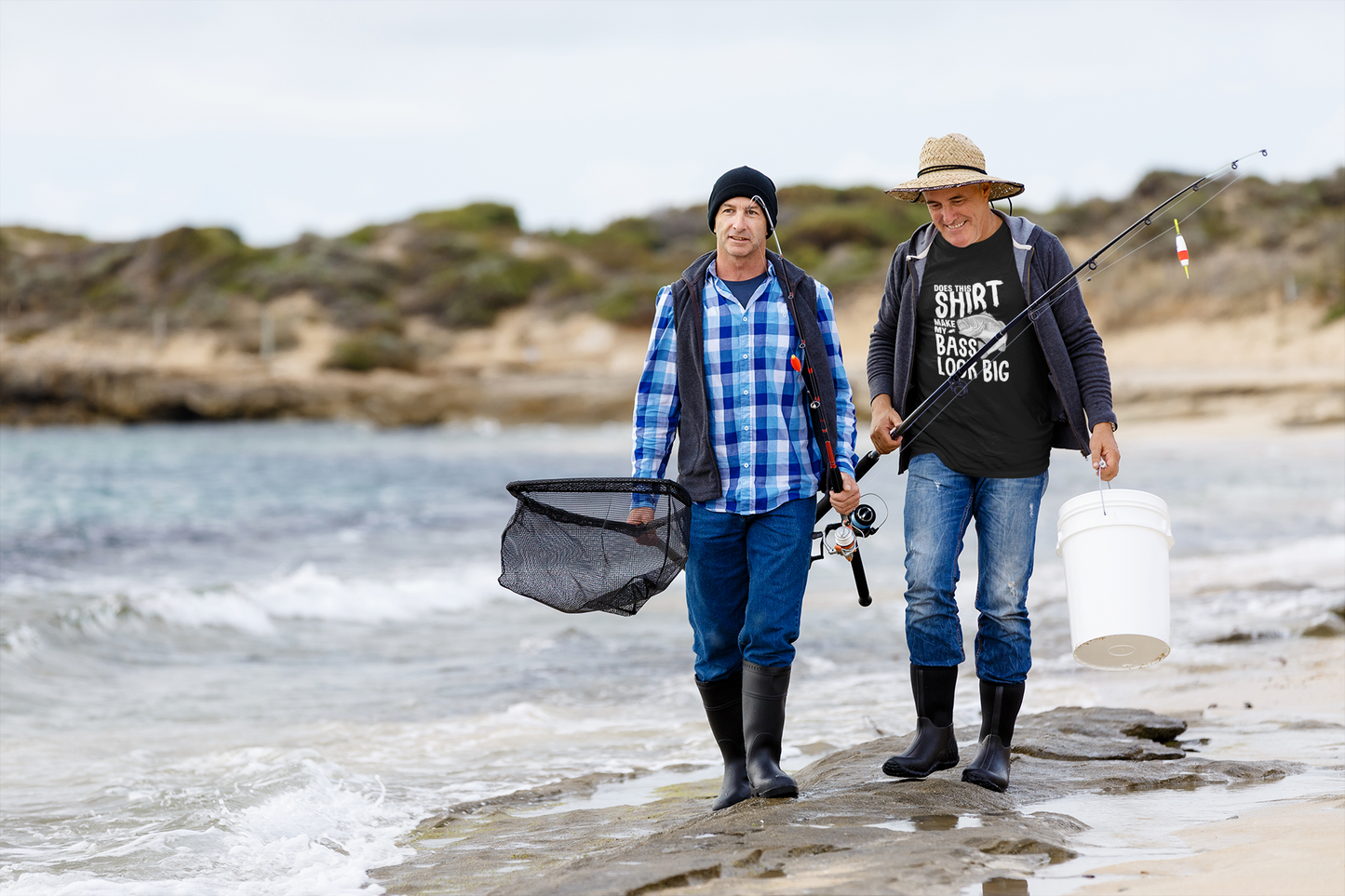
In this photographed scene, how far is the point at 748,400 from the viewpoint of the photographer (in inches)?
135

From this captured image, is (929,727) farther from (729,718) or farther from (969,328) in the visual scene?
(969,328)

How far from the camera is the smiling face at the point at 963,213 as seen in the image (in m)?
3.62

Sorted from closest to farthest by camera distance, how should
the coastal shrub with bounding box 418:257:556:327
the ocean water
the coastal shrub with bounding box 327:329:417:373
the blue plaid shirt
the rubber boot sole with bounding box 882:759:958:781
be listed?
the blue plaid shirt → the rubber boot sole with bounding box 882:759:958:781 → the ocean water → the coastal shrub with bounding box 327:329:417:373 → the coastal shrub with bounding box 418:257:556:327

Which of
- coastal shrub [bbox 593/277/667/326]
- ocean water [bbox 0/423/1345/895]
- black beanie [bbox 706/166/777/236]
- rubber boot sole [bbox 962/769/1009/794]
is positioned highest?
coastal shrub [bbox 593/277/667/326]

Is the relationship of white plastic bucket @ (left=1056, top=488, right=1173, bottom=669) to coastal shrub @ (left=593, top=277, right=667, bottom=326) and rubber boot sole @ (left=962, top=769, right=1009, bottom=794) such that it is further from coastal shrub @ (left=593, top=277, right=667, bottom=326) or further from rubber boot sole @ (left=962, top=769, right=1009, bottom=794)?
coastal shrub @ (left=593, top=277, right=667, bottom=326)

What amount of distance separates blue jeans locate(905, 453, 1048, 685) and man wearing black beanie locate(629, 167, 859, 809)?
0.91 feet

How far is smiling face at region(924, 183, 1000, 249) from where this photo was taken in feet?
11.9

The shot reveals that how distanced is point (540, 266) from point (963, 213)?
4542cm

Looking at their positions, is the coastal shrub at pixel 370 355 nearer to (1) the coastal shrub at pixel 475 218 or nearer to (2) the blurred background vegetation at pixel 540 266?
(2) the blurred background vegetation at pixel 540 266

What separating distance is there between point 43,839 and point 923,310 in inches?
132

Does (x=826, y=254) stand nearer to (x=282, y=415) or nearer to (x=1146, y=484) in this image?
(x=282, y=415)

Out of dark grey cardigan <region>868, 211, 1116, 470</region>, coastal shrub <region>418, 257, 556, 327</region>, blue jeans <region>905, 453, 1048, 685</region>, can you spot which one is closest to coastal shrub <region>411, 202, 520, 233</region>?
coastal shrub <region>418, 257, 556, 327</region>

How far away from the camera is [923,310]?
3742mm

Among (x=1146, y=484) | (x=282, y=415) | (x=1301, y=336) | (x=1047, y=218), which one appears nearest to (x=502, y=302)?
(x=282, y=415)
